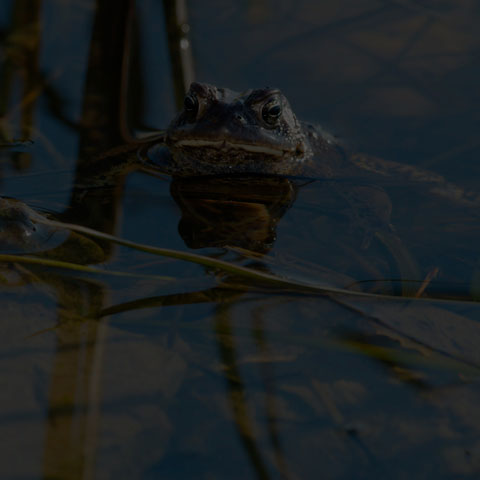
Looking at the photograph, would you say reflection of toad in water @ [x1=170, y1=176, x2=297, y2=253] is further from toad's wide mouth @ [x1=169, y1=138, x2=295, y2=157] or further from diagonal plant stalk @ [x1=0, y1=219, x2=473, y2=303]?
diagonal plant stalk @ [x1=0, y1=219, x2=473, y2=303]

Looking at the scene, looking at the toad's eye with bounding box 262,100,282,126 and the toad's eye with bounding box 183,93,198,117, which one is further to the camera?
the toad's eye with bounding box 262,100,282,126

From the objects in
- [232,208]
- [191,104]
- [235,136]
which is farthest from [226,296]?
[191,104]

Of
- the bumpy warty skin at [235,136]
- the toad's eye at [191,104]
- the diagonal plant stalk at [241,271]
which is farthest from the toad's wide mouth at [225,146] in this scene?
the diagonal plant stalk at [241,271]

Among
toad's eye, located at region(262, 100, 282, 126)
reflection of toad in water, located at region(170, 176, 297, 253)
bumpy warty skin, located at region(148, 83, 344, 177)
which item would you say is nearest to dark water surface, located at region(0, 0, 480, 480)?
reflection of toad in water, located at region(170, 176, 297, 253)

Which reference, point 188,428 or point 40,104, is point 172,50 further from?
point 188,428

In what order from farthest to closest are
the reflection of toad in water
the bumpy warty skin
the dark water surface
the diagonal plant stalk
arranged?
the bumpy warty skin → the reflection of toad in water → the diagonal plant stalk → the dark water surface
